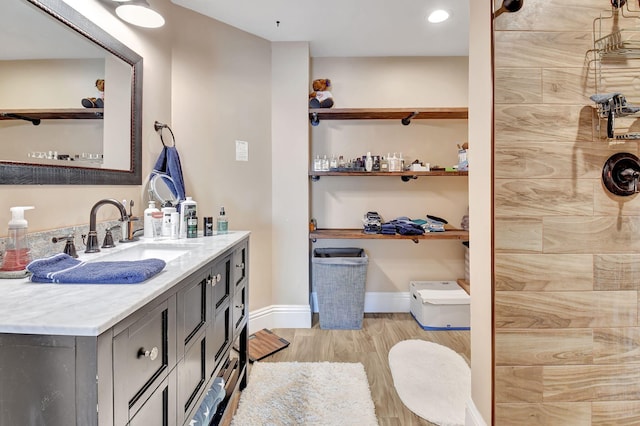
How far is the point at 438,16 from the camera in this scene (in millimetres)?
2330

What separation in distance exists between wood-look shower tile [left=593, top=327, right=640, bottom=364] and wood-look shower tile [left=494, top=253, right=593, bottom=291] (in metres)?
0.21

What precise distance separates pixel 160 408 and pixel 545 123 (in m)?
1.76

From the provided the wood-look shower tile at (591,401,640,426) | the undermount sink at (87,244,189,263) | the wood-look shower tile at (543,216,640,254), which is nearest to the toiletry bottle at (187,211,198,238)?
the undermount sink at (87,244,189,263)

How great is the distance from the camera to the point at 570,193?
127cm

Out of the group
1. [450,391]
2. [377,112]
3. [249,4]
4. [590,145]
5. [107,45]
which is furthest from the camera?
[377,112]

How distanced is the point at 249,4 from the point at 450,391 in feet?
9.48

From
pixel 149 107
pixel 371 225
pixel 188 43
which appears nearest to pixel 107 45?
pixel 149 107

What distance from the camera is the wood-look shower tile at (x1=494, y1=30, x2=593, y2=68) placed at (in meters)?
1.26

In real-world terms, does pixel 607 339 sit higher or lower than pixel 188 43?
lower

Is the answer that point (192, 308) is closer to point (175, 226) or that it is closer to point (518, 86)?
point (175, 226)

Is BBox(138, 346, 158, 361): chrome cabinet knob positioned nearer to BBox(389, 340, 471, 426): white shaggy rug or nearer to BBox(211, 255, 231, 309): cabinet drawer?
BBox(211, 255, 231, 309): cabinet drawer

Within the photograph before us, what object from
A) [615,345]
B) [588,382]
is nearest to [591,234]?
[615,345]

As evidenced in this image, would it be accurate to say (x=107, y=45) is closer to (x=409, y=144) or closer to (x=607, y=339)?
(x=409, y=144)

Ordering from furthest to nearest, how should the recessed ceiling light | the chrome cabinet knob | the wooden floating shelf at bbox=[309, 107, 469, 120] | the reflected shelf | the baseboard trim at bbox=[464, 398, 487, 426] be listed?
1. the wooden floating shelf at bbox=[309, 107, 469, 120]
2. the recessed ceiling light
3. the baseboard trim at bbox=[464, 398, 487, 426]
4. the reflected shelf
5. the chrome cabinet knob
